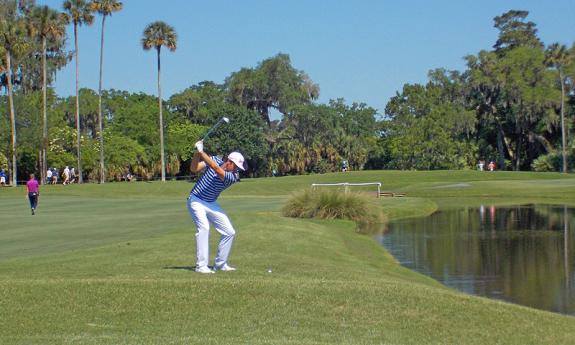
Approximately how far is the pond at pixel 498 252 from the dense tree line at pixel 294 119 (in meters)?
49.8

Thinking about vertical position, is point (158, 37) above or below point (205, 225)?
above

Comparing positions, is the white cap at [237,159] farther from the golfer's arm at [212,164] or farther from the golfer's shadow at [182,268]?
the golfer's shadow at [182,268]

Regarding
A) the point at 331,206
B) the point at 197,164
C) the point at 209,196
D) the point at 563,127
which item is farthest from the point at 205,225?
the point at 563,127

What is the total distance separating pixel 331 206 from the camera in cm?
3528

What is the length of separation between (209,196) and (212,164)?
88 centimetres

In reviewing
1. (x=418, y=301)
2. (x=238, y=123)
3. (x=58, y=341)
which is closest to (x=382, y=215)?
(x=418, y=301)

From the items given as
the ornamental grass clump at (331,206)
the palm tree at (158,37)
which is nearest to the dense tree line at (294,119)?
the palm tree at (158,37)

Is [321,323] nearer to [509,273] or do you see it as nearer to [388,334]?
[388,334]

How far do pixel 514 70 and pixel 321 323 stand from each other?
288ft

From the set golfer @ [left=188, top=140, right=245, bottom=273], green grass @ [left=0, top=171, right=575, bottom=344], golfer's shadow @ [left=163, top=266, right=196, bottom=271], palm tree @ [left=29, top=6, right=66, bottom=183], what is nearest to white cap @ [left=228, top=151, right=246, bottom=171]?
golfer @ [left=188, top=140, right=245, bottom=273]

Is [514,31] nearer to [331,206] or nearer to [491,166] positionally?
[491,166]

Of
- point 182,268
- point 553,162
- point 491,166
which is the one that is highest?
point 553,162

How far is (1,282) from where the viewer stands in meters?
13.2

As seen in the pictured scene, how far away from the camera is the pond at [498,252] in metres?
19.0
